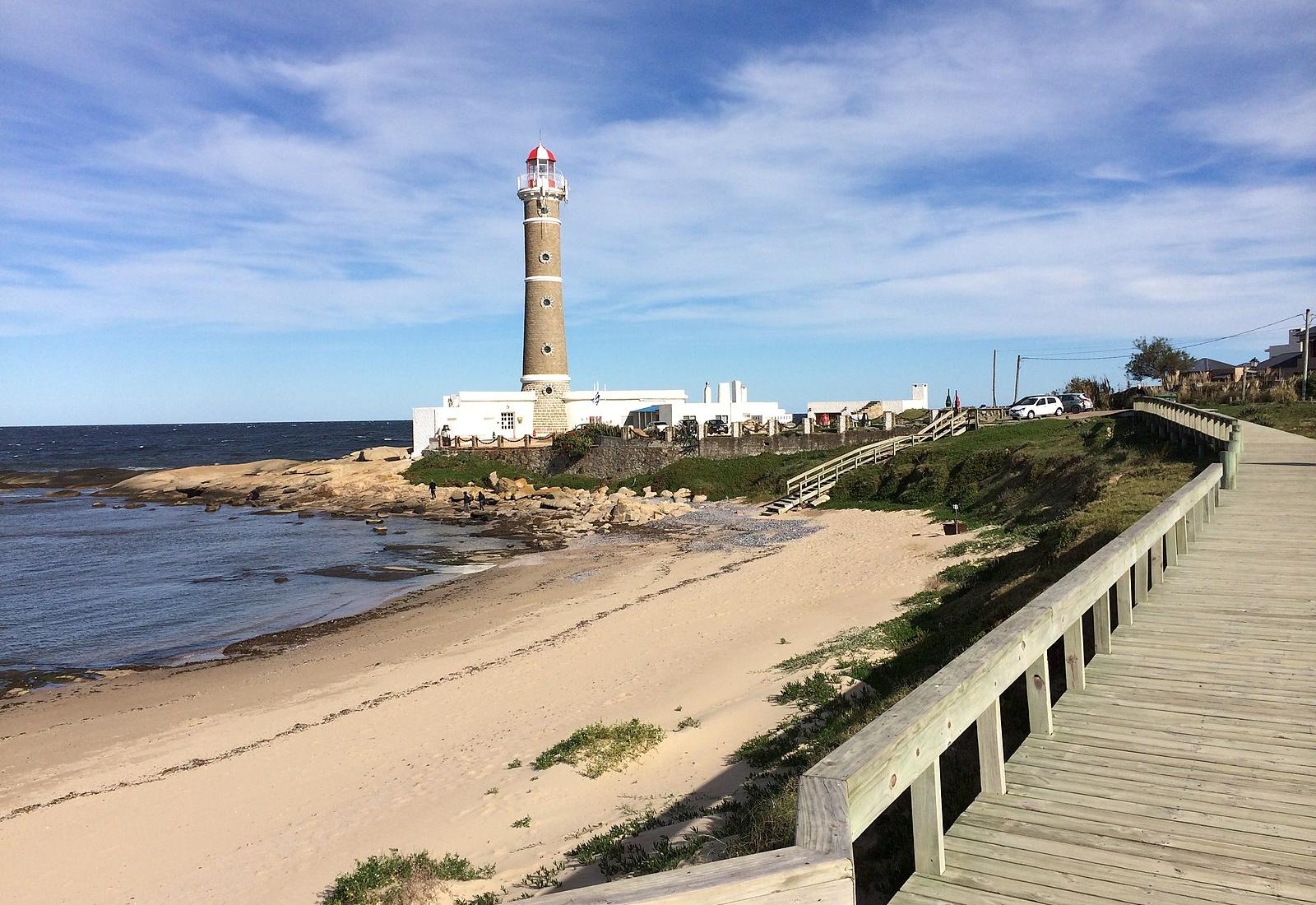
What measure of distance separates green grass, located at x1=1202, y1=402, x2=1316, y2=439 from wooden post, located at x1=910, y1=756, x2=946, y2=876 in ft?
94.1

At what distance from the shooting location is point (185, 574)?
101 feet

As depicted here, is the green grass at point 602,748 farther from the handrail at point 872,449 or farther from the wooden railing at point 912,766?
the handrail at point 872,449

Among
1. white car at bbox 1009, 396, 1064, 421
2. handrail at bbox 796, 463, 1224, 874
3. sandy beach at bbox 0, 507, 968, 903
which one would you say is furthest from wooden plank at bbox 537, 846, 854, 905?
white car at bbox 1009, 396, 1064, 421

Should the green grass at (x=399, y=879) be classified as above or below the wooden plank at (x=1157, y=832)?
below

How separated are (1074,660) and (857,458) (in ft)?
109

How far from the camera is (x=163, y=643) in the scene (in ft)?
70.4

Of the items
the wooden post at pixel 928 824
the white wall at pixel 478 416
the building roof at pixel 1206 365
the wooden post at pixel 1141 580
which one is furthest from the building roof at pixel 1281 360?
the wooden post at pixel 928 824

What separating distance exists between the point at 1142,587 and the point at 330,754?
33.3 ft

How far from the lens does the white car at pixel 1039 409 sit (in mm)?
47469

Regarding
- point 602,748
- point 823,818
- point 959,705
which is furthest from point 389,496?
point 823,818

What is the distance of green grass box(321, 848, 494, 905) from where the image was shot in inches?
288

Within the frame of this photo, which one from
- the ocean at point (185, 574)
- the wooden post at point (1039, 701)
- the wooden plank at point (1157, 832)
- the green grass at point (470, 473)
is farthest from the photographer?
the green grass at point (470, 473)

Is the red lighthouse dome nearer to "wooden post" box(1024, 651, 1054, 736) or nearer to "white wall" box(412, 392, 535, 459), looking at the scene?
"white wall" box(412, 392, 535, 459)

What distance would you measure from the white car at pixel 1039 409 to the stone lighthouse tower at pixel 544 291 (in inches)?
1058
